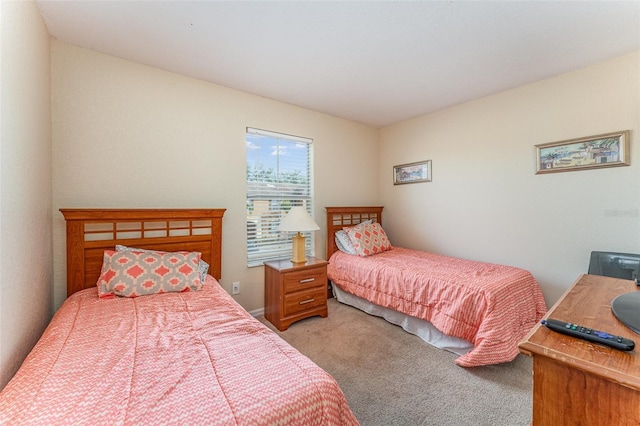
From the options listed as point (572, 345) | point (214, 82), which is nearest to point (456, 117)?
point (214, 82)

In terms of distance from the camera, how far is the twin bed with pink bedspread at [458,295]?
1864 millimetres

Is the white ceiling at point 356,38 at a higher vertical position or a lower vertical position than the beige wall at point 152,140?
higher

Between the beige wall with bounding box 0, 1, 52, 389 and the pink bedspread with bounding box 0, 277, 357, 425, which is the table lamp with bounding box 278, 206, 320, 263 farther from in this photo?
the beige wall with bounding box 0, 1, 52, 389

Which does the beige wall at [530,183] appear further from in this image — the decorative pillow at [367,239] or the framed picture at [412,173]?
the decorative pillow at [367,239]

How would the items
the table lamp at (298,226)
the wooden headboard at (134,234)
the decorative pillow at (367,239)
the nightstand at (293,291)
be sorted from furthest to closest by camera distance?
1. the decorative pillow at (367,239)
2. the table lamp at (298,226)
3. the nightstand at (293,291)
4. the wooden headboard at (134,234)

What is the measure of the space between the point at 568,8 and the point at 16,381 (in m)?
3.31

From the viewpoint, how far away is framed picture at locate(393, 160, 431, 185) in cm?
348

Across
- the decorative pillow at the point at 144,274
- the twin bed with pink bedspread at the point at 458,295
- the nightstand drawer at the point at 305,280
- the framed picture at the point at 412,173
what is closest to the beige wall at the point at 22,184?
the decorative pillow at the point at 144,274

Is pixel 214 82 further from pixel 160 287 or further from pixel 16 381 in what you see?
pixel 16 381

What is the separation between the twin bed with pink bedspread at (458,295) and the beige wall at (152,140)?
4.15ft

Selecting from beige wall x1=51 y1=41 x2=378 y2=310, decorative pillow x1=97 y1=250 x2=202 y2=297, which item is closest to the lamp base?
beige wall x1=51 y1=41 x2=378 y2=310

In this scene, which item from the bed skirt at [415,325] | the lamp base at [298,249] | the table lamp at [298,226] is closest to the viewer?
the bed skirt at [415,325]

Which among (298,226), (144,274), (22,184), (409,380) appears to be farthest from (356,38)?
(409,380)

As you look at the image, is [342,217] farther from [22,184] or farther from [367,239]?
[22,184]
